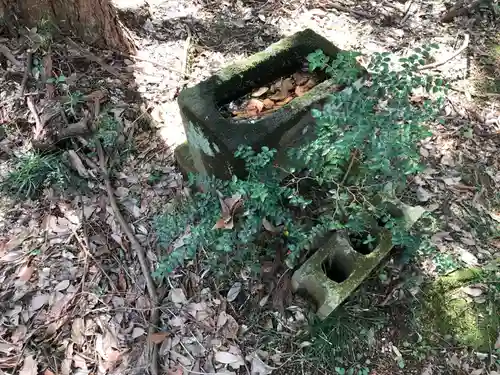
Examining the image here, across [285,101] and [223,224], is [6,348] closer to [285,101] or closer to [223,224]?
[223,224]

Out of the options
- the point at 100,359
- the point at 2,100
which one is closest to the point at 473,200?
the point at 100,359

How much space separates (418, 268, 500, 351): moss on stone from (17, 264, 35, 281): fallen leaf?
2567 mm

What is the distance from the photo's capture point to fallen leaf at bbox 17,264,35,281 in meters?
3.07

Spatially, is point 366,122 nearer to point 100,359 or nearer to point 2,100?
point 100,359

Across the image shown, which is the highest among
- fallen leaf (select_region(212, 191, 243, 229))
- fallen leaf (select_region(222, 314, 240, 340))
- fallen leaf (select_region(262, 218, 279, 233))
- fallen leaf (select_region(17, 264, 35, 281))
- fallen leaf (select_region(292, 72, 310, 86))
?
fallen leaf (select_region(292, 72, 310, 86))

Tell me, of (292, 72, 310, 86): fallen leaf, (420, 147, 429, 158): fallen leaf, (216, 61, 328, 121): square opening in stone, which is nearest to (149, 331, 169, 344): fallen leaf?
(216, 61, 328, 121): square opening in stone

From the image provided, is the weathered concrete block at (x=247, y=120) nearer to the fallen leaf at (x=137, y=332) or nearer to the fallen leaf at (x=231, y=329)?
the fallen leaf at (x=231, y=329)

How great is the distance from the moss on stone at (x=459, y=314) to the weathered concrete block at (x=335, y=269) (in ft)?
1.94

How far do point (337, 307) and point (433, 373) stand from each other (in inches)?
28.4

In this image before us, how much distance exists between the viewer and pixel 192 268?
10.2ft

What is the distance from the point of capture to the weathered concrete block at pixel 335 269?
2656 millimetres

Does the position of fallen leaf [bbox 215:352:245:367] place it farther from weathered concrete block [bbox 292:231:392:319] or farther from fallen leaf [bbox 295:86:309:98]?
fallen leaf [bbox 295:86:309:98]

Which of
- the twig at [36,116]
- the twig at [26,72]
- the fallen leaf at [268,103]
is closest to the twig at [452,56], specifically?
the fallen leaf at [268,103]

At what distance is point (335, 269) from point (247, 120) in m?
1.08
